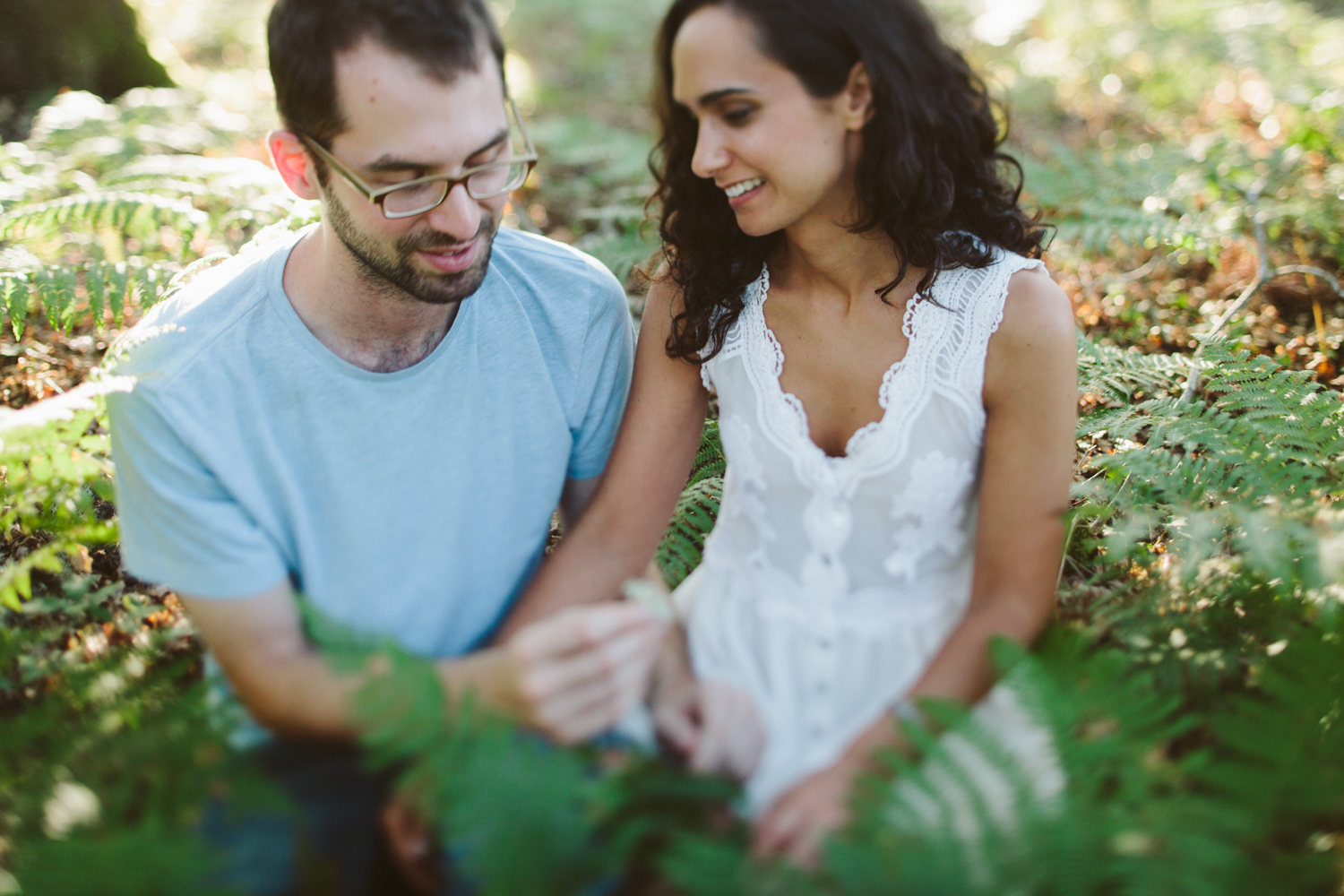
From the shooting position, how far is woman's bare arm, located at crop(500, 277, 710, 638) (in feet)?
7.06

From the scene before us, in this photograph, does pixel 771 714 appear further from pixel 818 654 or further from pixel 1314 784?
pixel 1314 784

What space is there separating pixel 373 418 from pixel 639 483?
0.68 metres

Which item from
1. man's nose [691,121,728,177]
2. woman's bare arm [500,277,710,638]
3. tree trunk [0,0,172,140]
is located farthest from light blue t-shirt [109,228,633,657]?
tree trunk [0,0,172,140]

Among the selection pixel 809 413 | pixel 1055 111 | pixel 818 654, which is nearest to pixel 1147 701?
pixel 818 654

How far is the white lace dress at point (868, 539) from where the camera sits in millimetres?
1925

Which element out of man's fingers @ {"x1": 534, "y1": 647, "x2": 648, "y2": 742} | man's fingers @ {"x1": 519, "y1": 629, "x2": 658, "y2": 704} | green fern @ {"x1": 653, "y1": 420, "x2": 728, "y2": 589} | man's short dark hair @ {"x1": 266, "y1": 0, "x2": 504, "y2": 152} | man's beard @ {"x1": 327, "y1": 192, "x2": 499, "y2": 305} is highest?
man's short dark hair @ {"x1": 266, "y1": 0, "x2": 504, "y2": 152}

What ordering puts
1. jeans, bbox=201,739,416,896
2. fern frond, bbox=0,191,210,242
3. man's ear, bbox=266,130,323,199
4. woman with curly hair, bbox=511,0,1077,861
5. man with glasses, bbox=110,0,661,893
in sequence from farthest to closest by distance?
fern frond, bbox=0,191,210,242, man's ear, bbox=266,130,323,199, woman with curly hair, bbox=511,0,1077,861, man with glasses, bbox=110,0,661,893, jeans, bbox=201,739,416,896

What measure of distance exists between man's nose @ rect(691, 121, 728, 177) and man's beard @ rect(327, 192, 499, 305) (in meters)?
0.56

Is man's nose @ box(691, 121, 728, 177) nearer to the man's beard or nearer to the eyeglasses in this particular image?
the eyeglasses

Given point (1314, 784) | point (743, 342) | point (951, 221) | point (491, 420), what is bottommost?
point (1314, 784)

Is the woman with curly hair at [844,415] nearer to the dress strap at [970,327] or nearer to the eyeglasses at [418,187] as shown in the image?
the dress strap at [970,327]

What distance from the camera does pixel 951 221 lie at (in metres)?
2.16

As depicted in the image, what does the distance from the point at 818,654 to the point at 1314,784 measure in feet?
2.98

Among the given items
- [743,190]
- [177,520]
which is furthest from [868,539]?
[177,520]
